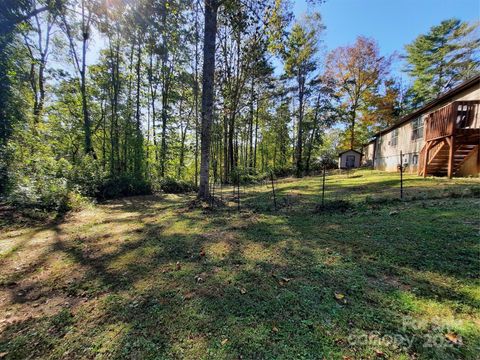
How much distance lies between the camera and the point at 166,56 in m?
15.2

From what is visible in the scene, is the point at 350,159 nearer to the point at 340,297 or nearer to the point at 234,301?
the point at 340,297

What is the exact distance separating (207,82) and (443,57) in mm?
22622

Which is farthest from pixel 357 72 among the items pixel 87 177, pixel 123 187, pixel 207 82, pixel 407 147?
pixel 87 177

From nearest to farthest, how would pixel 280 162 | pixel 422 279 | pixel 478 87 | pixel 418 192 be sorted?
pixel 422 279, pixel 418 192, pixel 478 87, pixel 280 162

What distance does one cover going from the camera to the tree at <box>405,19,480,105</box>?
17062mm

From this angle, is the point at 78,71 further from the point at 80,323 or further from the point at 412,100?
the point at 412,100

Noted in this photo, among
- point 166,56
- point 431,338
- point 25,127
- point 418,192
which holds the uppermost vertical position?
point 166,56

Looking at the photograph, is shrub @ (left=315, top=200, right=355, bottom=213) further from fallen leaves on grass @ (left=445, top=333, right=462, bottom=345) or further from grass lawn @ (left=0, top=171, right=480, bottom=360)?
fallen leaves on grass @ (left=445, top=333, right=462, bottom=345)

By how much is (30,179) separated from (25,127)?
2.74 meters

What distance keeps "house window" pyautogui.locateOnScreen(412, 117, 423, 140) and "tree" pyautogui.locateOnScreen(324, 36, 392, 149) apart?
9.29 metres

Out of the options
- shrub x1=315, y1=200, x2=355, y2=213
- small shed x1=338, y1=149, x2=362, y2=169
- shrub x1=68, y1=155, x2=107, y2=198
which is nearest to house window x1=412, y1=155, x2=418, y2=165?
shrub x1=315, y1=200, x2=355, y2=213

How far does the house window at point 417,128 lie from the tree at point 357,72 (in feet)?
30.5

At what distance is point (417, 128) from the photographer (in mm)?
12703

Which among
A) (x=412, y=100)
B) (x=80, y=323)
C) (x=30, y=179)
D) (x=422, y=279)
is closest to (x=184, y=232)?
(x=80, y=323)
